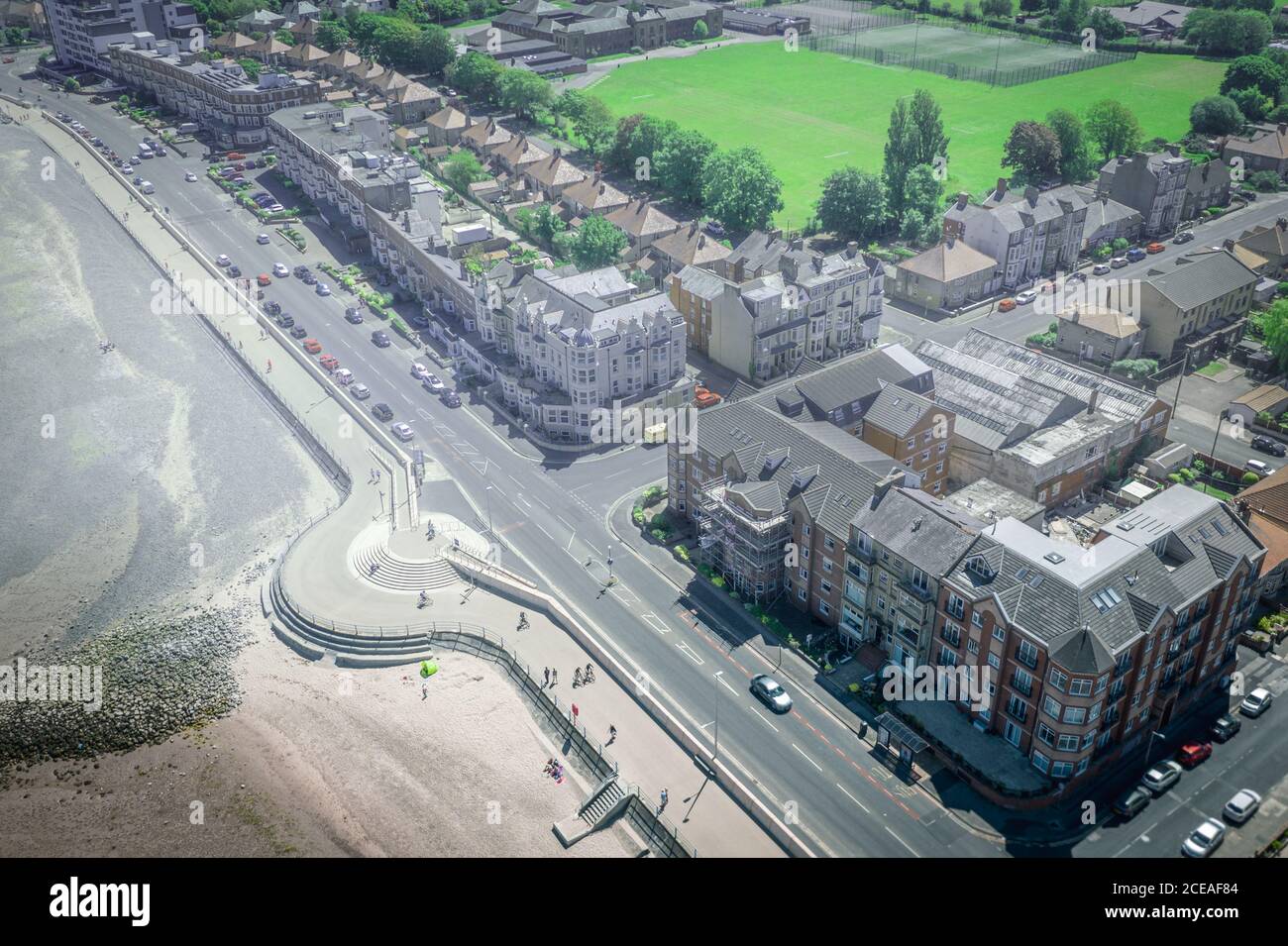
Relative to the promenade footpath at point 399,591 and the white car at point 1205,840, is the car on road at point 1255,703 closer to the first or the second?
the white car at point 1205,840

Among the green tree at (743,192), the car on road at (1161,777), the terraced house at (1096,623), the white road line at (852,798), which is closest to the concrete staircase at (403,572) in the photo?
the white road line at (852,798)

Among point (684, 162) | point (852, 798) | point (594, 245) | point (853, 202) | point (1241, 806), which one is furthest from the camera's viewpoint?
point (684, 162)

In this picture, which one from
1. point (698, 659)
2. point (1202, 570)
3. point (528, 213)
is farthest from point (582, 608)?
point (528, 213)

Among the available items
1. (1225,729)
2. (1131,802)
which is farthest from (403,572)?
(1225,729)

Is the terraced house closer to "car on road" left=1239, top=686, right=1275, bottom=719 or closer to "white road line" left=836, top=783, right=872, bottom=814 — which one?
"car on road" left=1239, top=686, right=1275, bottom=719

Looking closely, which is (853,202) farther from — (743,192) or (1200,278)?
(1200,278)

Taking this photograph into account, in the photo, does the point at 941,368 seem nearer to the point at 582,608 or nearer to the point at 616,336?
the point at 616,336
